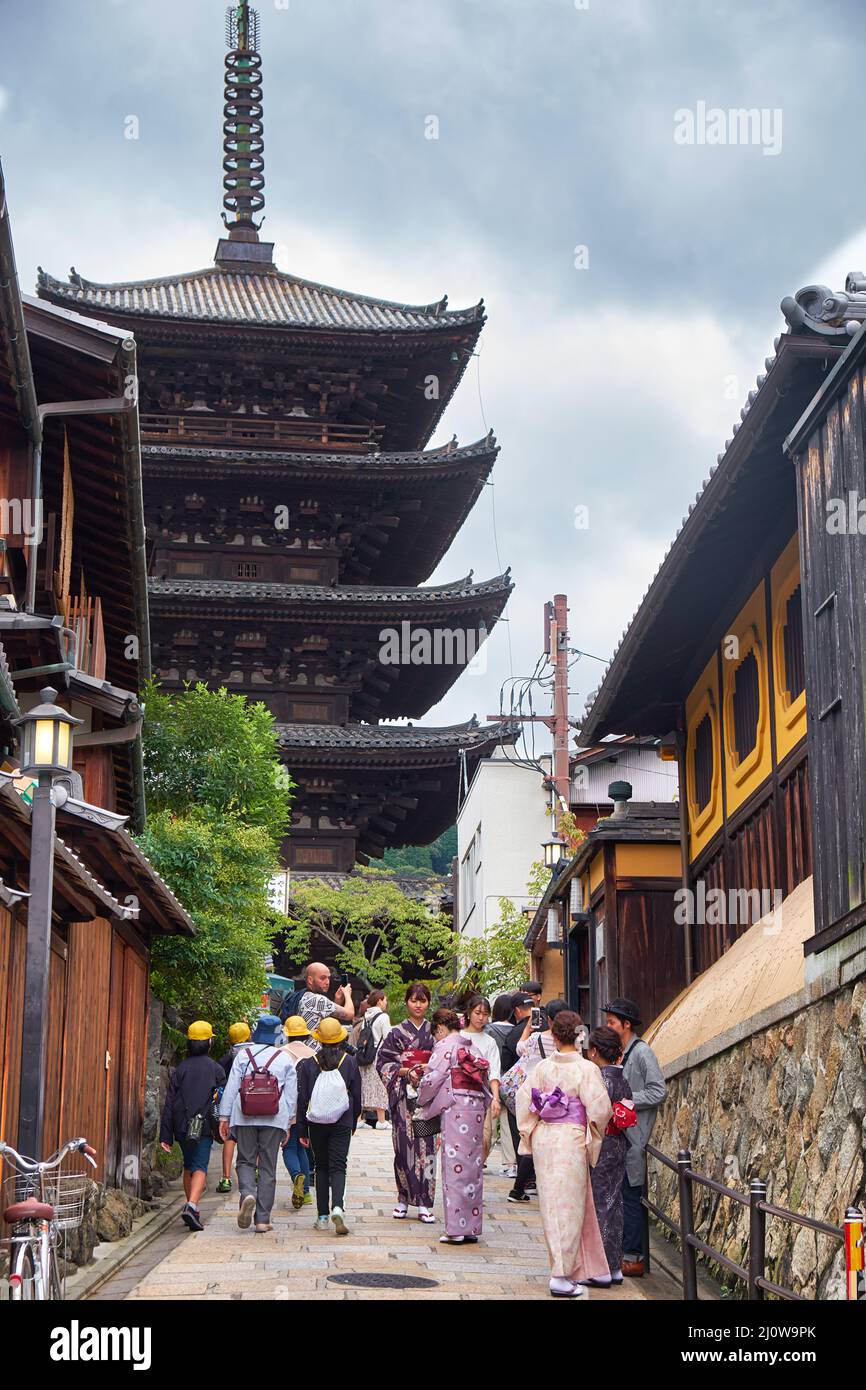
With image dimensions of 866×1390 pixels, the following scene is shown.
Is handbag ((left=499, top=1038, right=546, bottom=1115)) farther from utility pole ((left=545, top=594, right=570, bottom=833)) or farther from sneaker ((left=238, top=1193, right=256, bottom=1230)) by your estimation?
utility pole ((left=545, top=594, right=570, bottom=833))

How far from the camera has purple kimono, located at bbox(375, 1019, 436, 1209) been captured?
41.5 feet

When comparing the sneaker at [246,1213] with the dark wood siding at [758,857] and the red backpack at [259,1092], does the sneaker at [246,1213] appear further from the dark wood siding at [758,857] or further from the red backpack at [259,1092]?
the dark wood siding at [758,857]

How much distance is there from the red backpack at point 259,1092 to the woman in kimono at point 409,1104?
0.93m

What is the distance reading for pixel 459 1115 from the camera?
1177 cm

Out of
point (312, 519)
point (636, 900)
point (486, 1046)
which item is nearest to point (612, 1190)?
point (486, 1046)

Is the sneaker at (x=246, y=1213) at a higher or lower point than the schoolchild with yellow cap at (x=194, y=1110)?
lower

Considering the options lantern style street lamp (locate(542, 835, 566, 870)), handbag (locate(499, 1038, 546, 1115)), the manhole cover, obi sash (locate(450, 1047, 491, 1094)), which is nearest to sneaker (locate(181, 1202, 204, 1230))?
obi sash (locate(450, 1047, 491, 1094))

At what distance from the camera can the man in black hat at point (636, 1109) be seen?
10438mm

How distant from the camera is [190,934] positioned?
17531 millimetres

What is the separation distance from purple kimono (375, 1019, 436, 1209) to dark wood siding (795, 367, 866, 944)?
4432 millimetres

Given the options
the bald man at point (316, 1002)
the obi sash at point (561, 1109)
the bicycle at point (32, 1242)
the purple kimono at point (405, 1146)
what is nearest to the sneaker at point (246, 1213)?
the purple kimono at point (405, 1146)
